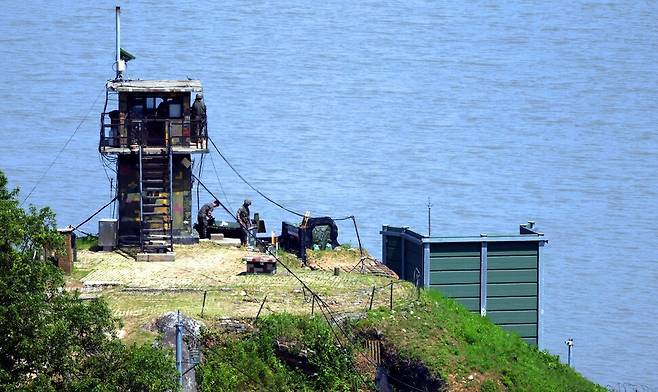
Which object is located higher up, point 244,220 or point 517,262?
point 244,220

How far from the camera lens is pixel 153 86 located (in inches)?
1813

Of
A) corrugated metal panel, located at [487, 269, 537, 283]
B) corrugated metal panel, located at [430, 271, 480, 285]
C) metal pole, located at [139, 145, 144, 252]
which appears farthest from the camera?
metal pole, located at [139, 145, 144, 252]

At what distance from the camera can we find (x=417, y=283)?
137ft

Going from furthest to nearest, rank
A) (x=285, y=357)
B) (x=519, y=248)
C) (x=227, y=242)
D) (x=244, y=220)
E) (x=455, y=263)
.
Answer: (x=244, y=220) < (x=227, y=242) < (x=519, y=248) < (x=455, y=263) < (x=285, y=357)

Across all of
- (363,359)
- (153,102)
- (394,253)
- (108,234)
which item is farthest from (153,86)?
(363,359)

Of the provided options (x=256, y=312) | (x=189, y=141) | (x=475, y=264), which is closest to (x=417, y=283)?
(x=475, y=264)

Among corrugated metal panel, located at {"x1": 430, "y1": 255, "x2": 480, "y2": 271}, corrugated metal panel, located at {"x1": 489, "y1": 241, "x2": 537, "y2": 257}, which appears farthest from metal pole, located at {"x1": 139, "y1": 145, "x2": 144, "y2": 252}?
corrugated metal panel, located at {"x1": 489, "y1": 241, "x2": 537, "y2": 257}

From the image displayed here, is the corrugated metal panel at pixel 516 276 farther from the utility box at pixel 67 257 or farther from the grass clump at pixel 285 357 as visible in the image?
the utility box at pixel 67 257

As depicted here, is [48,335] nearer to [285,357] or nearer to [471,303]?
[285,357]

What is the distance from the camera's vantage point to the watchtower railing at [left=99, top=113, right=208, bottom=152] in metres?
45.8

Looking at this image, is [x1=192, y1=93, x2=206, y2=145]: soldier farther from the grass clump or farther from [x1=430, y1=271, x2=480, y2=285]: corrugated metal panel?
the grass clump

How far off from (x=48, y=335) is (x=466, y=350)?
10669 millimetres

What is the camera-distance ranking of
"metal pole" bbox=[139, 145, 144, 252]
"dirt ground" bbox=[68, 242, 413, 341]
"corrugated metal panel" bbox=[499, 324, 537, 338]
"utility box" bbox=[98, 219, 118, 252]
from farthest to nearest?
"utility box" bbox=[98, 219, 118, 252] < "metal pole" bbox=[139, 145, 144, 252] < "corrugated metal panel" bbox=[499, 324, 537, 338] < "dirt ground" bbox=[68, 242, 413, 341]

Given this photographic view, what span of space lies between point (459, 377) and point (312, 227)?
10.7 m
